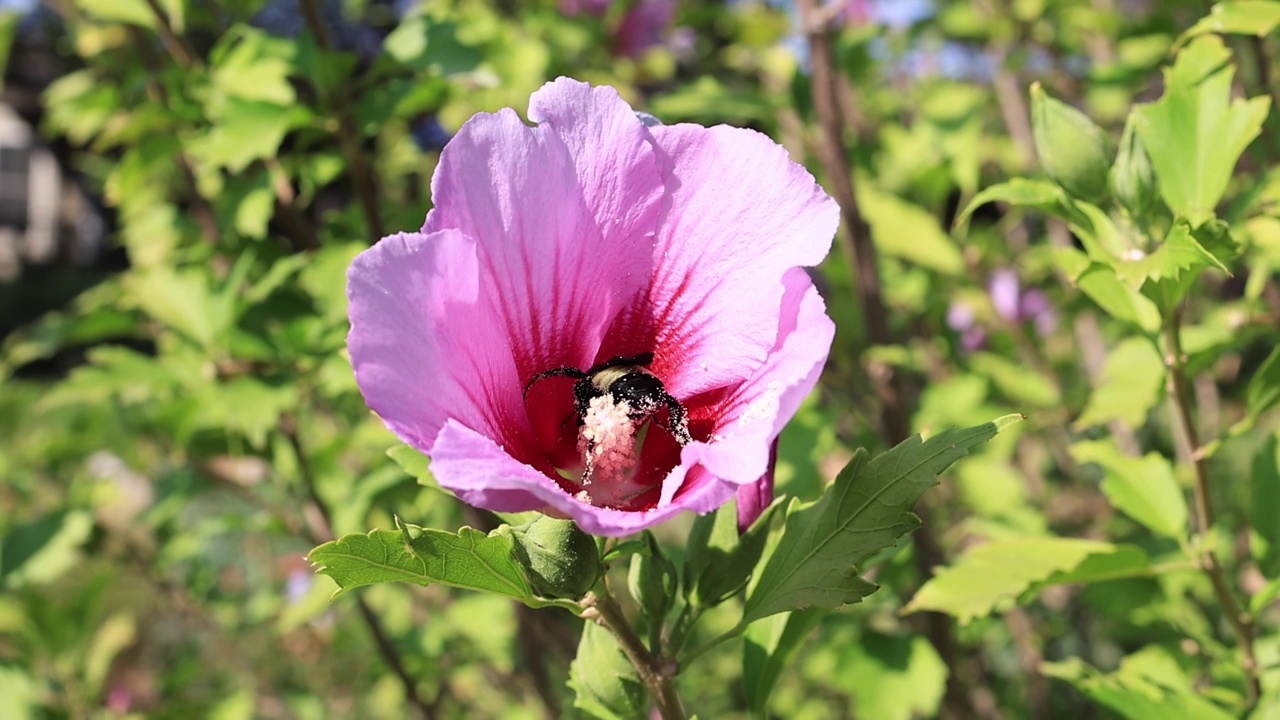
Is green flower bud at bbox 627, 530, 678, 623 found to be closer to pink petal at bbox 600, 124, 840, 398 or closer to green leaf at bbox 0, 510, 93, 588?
pink petal at bbox 600, 124, 840, 398

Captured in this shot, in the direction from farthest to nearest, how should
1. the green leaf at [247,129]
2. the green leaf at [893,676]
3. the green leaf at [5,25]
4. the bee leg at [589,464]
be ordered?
the green leaf at [5,25] < the green leaf at [893,676] < the green leaf at [247,129] < the bee leg at [589,464]

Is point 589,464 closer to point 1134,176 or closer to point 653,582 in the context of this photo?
point 653,582

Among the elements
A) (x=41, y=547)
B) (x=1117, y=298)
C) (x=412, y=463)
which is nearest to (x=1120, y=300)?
(x=1117, y=298)

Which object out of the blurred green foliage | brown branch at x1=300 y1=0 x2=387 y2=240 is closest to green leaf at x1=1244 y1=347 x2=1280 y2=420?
the blurred green foliage

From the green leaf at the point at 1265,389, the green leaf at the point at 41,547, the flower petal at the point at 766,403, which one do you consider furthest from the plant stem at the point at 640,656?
the green leaf at the point at 41,547

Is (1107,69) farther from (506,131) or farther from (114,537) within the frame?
(114,537)

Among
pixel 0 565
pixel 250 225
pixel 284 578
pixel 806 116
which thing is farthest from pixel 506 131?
pixel 284 578

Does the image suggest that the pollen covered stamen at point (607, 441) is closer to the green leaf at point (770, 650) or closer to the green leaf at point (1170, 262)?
the green leaf at point (770, 650)
